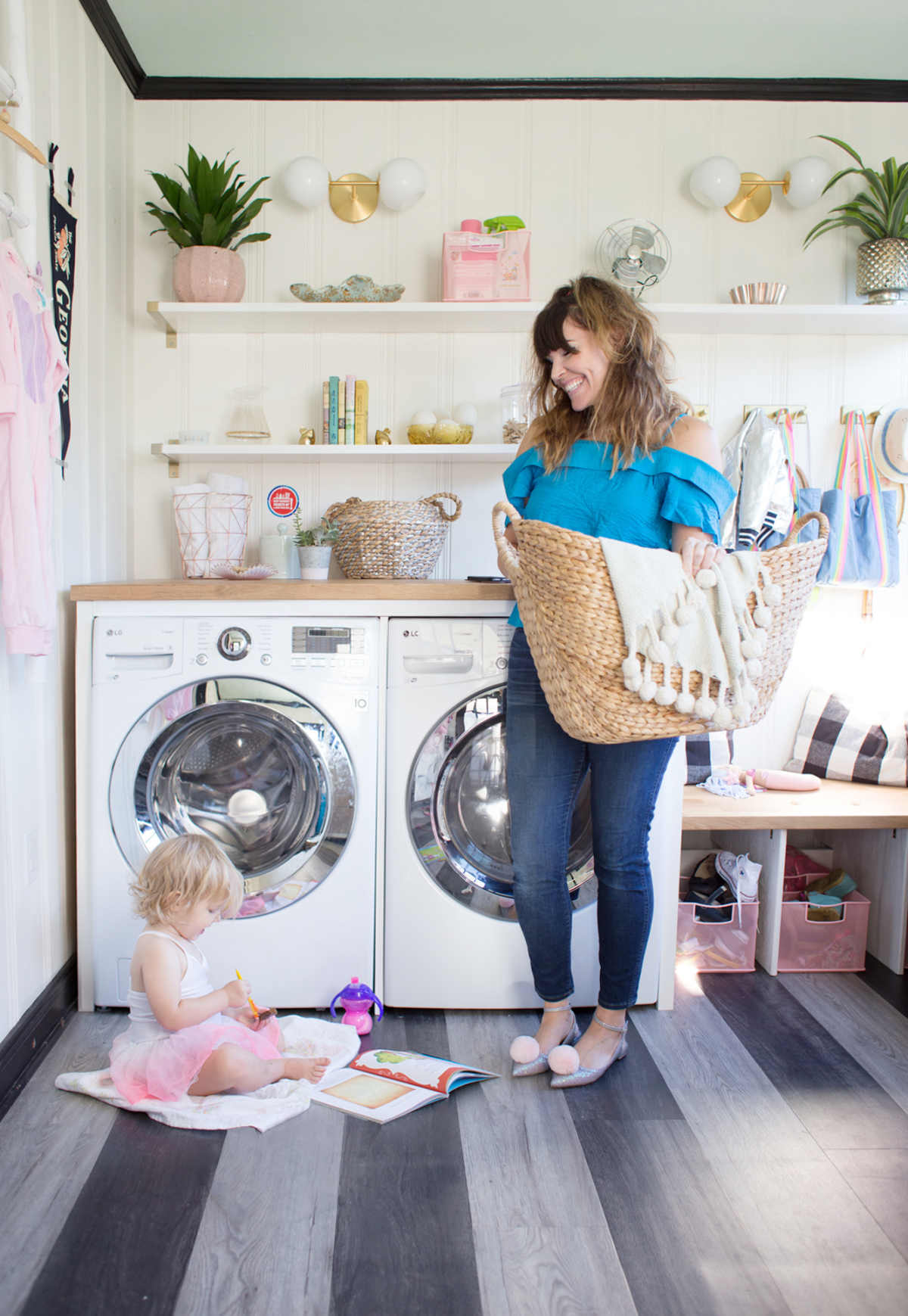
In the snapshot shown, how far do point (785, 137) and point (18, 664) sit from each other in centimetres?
243

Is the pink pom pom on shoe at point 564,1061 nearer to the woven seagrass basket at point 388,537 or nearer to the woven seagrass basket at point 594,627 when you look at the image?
the woven seagrass basket at point 594,627

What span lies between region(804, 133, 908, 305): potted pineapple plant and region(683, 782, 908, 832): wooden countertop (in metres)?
1.30

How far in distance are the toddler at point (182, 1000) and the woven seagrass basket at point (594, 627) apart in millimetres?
722

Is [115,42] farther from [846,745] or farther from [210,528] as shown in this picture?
[846,745]

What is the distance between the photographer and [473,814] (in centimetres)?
209

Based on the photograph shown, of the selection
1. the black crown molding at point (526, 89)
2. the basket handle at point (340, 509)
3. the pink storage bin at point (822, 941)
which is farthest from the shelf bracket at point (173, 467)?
the pink storage bin at point (822, 941)

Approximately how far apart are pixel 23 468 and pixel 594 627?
982mm

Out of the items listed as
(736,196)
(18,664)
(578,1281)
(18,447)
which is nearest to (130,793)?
(18,664)

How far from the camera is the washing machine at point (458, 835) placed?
205 centimetres

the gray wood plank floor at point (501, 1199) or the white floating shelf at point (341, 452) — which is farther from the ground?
the white floating shelf at point (341, 452)

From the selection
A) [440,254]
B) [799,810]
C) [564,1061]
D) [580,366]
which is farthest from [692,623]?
[440,254]

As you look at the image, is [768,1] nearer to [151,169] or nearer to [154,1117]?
[151,169]

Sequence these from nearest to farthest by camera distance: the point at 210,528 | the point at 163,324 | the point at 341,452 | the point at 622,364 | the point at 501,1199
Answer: the point at 501,1199 < the point at 622,364 < the point at 210,528 < the point at 341,452 < the point at 163,324

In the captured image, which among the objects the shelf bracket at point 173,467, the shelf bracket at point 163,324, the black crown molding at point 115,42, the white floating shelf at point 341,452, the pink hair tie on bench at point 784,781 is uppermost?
the black crown molding at point 115,42
